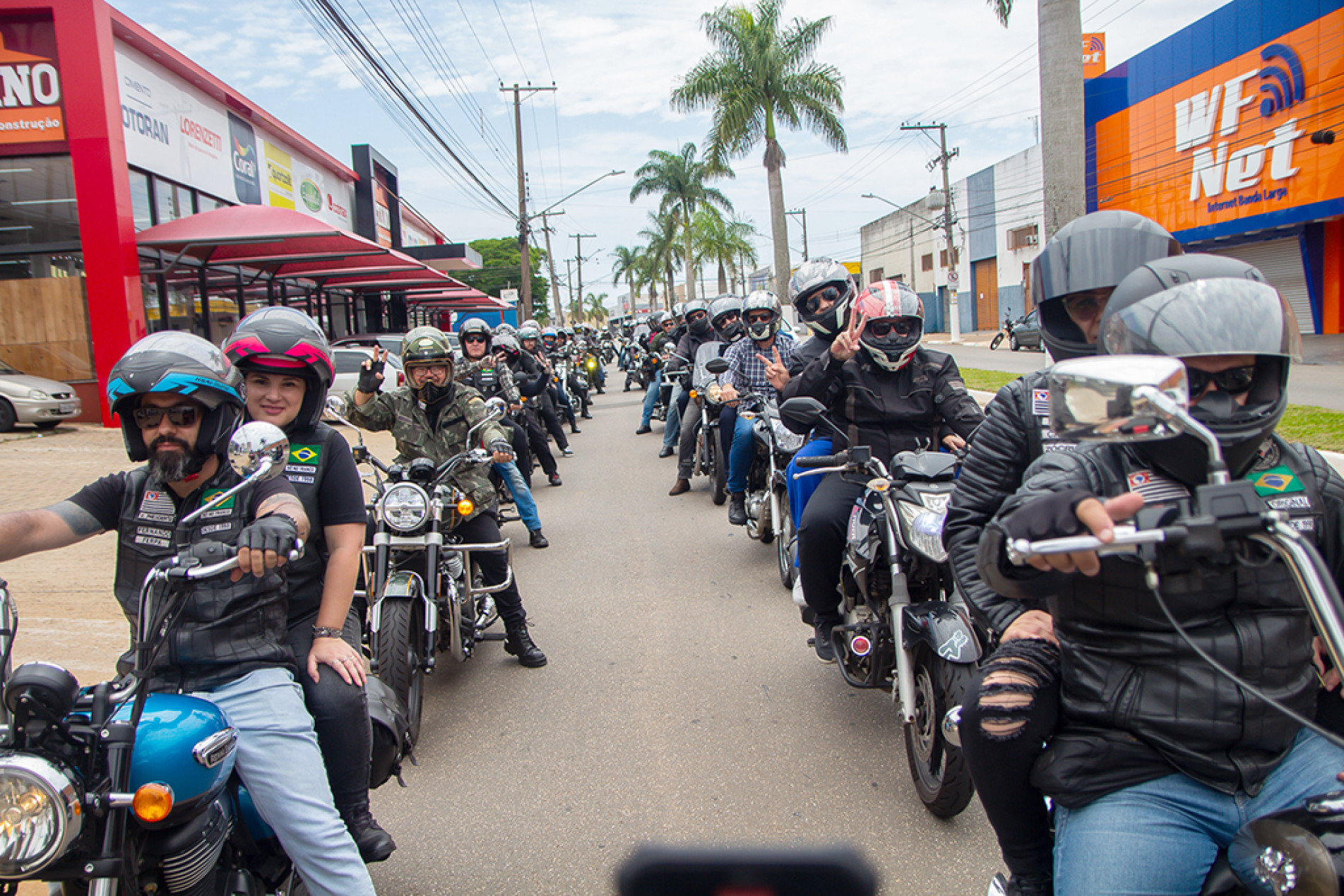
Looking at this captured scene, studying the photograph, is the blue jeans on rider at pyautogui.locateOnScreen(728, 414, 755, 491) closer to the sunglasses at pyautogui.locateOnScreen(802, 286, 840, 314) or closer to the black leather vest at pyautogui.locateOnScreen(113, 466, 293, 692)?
the sunglasses at pyautogui.locateOnScreen(802, 286, 840, 314)

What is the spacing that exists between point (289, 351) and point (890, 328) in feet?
8.32

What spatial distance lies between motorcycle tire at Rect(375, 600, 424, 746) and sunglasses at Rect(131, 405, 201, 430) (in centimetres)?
179

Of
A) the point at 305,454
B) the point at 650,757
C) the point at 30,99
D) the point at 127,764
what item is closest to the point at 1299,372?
the point at 650,757

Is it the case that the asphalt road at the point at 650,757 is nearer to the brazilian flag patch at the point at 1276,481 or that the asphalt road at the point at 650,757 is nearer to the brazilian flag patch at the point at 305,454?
the brazilian flag patch at the point at 305,454

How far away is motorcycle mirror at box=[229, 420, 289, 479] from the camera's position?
195 cm

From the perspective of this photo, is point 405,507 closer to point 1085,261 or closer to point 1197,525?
point 1085,261

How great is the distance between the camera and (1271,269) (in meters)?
26.6

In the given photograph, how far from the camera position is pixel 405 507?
435 cm

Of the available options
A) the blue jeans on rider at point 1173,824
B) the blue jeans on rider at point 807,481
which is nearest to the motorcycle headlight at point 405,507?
the blue jeans on rider at point 807,481

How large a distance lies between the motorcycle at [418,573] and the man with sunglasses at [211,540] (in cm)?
144

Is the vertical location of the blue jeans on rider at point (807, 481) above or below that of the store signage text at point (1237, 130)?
below

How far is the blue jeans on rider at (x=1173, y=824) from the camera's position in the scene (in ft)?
5.50

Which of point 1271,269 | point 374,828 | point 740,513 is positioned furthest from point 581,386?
point 1271,269

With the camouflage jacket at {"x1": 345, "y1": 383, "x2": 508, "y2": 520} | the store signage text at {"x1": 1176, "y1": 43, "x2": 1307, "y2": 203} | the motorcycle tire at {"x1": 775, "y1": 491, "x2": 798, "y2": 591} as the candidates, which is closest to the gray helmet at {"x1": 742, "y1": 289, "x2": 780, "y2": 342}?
the motorcycle tire at {"x1": 775, "y1": 491, "x2": 798, "y2": 591}
